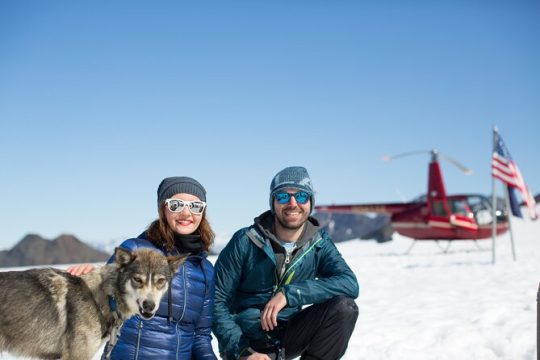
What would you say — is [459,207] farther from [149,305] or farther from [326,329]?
[149,305]

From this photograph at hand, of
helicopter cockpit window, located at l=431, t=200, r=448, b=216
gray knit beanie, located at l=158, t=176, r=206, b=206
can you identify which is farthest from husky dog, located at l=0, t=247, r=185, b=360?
helicopter cockpit window, located at l=431, t=200, r=448, b=216

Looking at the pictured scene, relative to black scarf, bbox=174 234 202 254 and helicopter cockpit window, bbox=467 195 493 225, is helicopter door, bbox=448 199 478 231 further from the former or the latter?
black scarf, bbox=174 234 202 254

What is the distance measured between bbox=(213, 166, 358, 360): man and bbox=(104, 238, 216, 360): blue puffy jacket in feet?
0.50

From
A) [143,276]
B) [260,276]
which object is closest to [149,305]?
[143,276]

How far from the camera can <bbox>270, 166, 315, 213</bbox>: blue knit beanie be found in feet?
15.7

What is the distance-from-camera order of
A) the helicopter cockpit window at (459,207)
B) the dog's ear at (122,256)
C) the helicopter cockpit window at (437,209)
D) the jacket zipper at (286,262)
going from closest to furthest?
the dog's ear at (122,256) → the jacket zipper at (286,262) → the helicopter cockpit window at (437,209) → the helicopter cockpit window at (459,207)

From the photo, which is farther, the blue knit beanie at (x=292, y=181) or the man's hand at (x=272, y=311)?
the blue knit beanie at (x=292, y=181)

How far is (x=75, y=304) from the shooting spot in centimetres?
416

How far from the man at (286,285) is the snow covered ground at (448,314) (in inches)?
A: 93.4

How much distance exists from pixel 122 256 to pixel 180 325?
81 centimetres

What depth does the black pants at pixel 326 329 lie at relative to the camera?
14.6 feet

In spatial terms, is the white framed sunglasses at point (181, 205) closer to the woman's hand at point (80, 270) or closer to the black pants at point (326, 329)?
the woman's hand at point (80, 270)

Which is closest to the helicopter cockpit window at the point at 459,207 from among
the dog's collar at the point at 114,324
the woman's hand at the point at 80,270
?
the woman's hand at the point at 80,270

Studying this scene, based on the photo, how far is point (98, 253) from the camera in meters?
46.8
